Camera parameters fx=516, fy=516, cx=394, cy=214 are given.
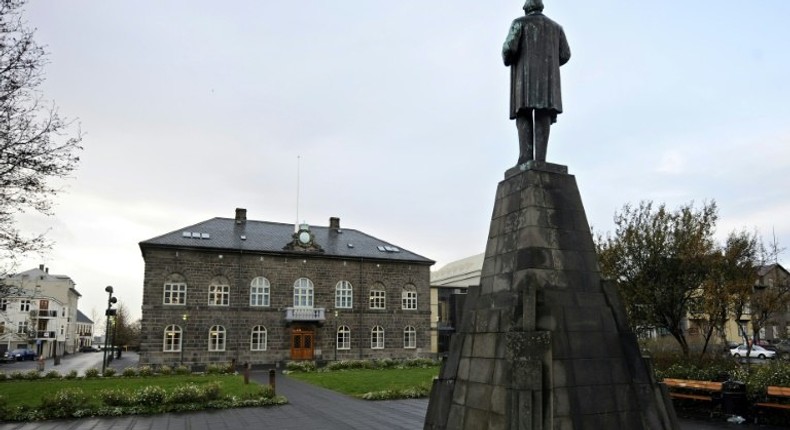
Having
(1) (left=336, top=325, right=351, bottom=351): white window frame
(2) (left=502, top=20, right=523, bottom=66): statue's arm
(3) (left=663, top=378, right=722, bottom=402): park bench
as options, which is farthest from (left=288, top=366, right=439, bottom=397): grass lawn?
(2) (left=502, top=20, right=523, bottom=66): statue's arm

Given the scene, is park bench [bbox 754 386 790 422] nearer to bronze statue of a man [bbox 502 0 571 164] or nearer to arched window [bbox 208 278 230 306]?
bronze statue of a man [bbox 502 0 571 164]

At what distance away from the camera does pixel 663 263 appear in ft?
60.7

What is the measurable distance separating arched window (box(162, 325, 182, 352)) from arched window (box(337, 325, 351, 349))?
11.5m

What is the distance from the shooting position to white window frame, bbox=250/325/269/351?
37688mm

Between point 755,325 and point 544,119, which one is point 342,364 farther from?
point 544,119

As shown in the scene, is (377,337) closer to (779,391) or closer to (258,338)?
(258,338)

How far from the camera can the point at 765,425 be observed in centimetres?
1230

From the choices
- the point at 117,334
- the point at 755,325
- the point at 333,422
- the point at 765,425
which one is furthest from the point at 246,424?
the point at 117,334

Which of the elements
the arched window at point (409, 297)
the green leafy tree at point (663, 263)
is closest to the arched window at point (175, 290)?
the arched window at point (409, 297)

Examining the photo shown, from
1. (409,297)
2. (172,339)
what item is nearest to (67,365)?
(172,339)

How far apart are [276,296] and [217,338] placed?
16.5 feet

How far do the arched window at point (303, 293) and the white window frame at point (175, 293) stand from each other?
7.93 meters

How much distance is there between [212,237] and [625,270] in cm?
2926

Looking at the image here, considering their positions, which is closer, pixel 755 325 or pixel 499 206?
pixel 499 206
